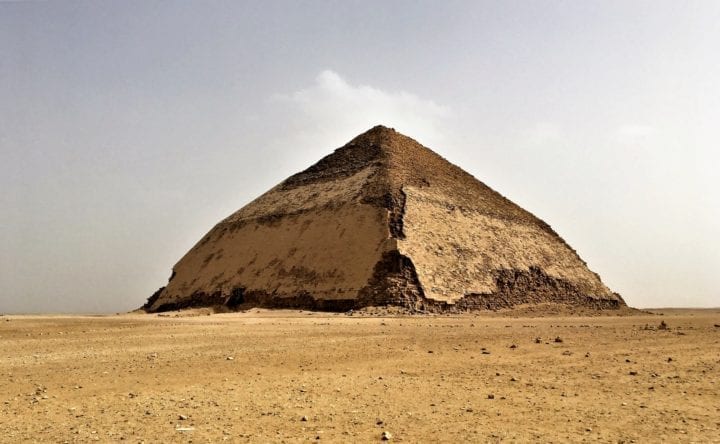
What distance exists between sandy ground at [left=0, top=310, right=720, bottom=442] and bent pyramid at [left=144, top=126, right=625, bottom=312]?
55.9 feet

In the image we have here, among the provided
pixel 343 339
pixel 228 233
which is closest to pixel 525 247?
pixel 228 233

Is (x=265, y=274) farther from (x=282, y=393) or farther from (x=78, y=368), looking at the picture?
(x=282, y=393)

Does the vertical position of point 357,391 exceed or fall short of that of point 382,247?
it falls short

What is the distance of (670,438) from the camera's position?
15.3 ft

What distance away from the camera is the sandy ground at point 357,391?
497 cm

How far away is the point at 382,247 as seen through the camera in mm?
29781

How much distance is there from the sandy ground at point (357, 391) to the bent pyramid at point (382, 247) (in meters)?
17.0

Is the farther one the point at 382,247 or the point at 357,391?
the point at 382,247

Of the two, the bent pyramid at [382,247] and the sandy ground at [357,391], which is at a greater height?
the bent pyramid at [382,247]

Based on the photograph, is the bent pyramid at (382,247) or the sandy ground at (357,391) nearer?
the sandy ground at (357,391)

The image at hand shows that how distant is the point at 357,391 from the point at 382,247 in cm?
2306

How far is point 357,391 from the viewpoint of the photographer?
6.77m

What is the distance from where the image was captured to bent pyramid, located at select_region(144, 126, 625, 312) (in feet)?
96.1

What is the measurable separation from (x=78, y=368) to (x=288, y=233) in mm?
27577
